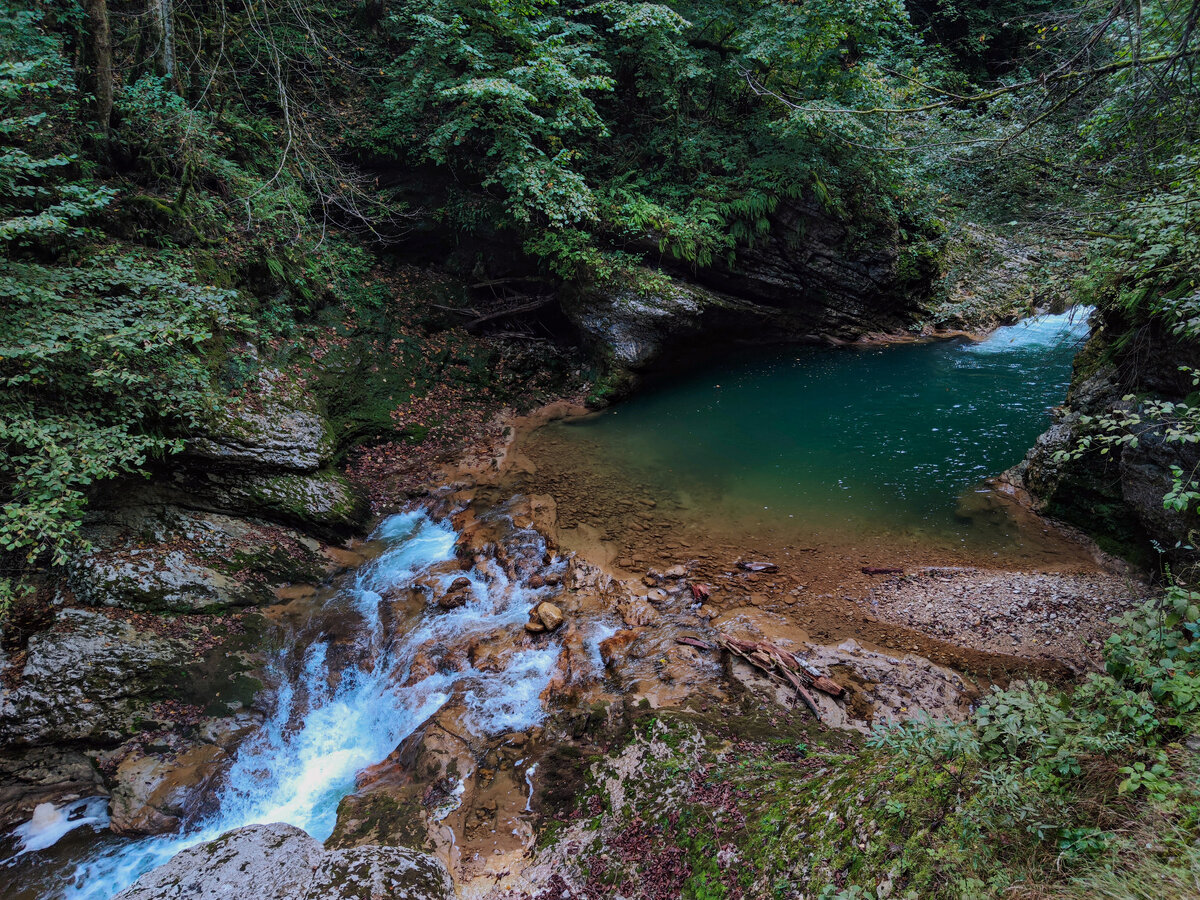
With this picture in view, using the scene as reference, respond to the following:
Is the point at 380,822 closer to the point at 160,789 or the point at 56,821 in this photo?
the point at 160,789

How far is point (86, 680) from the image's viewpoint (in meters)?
5.18

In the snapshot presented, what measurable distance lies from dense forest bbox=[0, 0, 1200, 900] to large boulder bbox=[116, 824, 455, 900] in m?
1.88

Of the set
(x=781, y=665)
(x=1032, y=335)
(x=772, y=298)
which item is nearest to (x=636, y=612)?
(x=781, y=665)

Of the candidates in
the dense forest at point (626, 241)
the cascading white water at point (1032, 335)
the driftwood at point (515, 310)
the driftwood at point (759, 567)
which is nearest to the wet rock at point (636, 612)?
the driftwood at point (759, 567)

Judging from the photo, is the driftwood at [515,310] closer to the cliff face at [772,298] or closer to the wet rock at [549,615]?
the cliff face at [772,298]

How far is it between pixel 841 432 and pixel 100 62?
43.6 ft

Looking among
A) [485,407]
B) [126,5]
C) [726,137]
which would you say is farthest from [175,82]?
[726,137]

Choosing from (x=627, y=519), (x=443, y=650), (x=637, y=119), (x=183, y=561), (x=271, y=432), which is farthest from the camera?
(x=637, y=119)

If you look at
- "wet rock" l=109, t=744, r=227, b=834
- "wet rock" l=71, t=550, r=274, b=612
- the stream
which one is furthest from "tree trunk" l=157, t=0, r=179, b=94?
"wet rock" l=109, t=744, r=227, b=834

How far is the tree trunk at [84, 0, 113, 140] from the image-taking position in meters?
6.62

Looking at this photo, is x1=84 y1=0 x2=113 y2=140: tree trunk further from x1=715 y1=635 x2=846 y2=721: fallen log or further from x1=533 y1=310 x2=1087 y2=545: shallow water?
x1=715 y1=635 x2=846 y2=721: fallen log

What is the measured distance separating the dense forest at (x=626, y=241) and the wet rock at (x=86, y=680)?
2.10 feet

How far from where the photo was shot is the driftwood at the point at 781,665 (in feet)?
16.2

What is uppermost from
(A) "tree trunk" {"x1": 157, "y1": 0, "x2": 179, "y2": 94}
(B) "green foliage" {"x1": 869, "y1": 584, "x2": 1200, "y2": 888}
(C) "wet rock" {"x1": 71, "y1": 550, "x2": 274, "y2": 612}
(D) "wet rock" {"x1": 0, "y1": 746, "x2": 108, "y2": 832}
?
(A) "tree trunk" {"x1": 157, "y1": 0, "x2": 179, "y2": 94}
